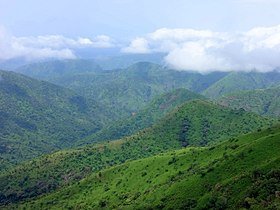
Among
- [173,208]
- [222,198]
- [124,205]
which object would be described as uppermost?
[222,198]

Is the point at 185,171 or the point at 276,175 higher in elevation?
the point at 276,175

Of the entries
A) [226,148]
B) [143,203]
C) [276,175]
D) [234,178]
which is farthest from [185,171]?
[276,175]

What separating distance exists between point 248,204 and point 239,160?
40.7 meters

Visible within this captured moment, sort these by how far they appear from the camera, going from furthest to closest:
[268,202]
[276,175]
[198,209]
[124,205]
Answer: [124,205] < [198,209] < [276,175] < [268,202]

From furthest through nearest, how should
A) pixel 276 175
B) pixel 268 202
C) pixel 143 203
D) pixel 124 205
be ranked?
pixel 124 205, pixel 143 203, pixel 276 175, pixel 268 202

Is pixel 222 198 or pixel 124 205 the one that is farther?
pixel 124 205

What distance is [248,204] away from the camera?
379 feet

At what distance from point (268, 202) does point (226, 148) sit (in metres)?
88.3

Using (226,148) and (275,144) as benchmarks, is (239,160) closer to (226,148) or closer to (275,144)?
(275,144)

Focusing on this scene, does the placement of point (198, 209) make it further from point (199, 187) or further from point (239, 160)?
point (239, 160)

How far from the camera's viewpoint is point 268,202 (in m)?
110

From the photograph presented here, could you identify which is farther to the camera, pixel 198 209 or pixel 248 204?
pixel 198 209

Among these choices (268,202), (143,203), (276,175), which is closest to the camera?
(268,202)

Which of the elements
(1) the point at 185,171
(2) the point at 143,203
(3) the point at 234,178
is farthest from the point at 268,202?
(1) the point at 185,171
